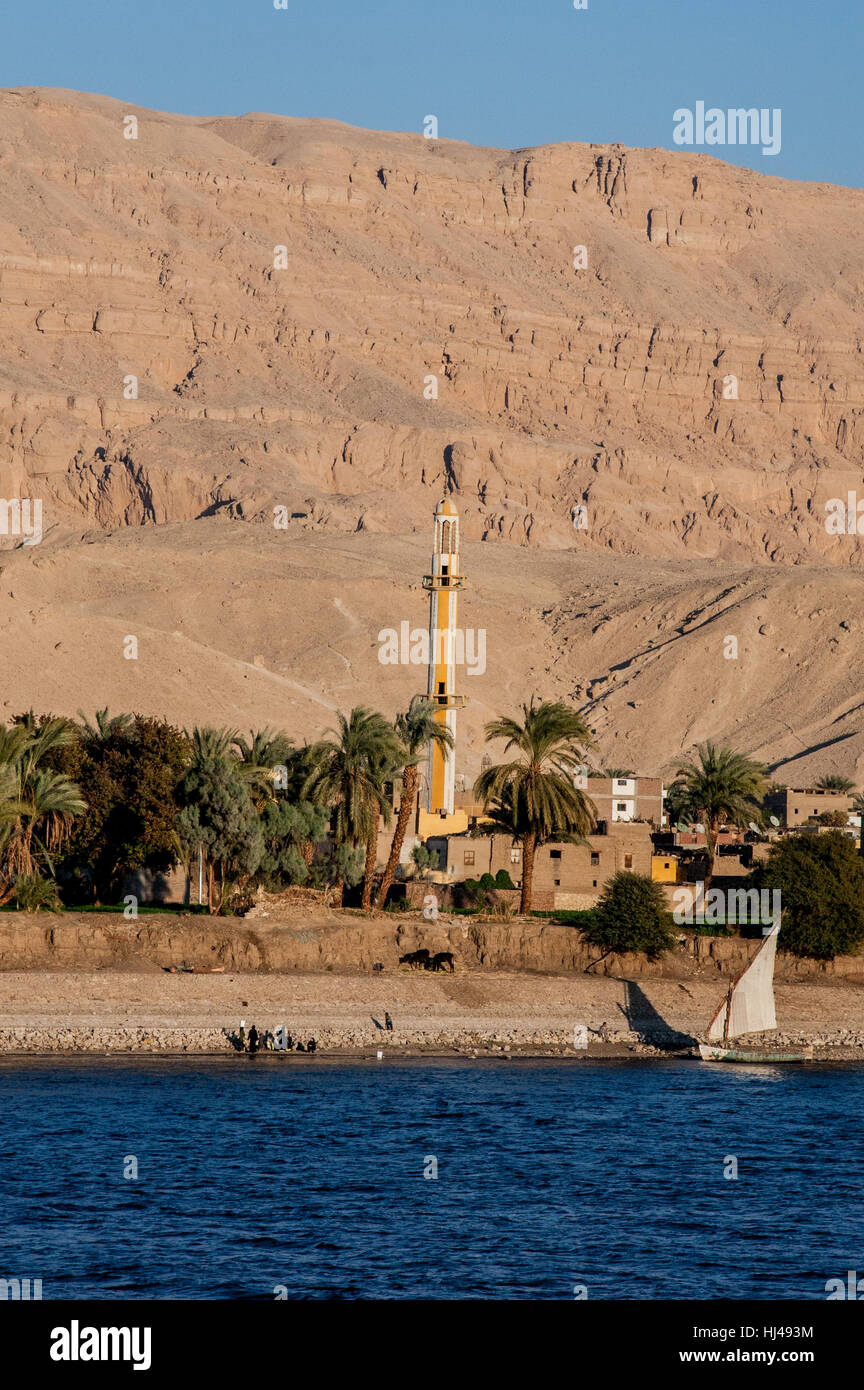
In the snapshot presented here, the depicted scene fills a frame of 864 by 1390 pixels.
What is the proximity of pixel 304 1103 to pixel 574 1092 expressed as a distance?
642 cm

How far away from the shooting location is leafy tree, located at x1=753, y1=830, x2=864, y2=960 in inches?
2183

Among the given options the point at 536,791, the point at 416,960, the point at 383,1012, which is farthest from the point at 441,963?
the point at 536,791

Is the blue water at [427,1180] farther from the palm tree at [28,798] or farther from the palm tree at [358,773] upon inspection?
the palm tree at [358,773]

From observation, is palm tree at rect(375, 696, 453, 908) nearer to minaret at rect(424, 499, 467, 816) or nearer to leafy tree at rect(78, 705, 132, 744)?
leafy tree at rect(78, 705, 132, 744)

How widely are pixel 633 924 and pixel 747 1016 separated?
5337 mm

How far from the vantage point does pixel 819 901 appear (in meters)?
55.7

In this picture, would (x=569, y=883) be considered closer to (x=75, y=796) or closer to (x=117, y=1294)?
(x=75, y=796)

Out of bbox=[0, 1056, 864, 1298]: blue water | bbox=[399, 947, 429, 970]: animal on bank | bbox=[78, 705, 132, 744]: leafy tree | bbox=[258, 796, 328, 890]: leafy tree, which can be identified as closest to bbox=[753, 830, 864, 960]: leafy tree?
bbox=[0, 1056, 864, 1298]: blue water

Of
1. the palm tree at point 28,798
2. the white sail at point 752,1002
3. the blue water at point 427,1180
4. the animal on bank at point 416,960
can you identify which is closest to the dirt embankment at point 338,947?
the animal on bank at point 416,960

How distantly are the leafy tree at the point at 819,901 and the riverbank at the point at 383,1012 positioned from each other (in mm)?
2646

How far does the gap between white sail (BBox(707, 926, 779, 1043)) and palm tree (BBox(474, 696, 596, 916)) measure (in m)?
8.48

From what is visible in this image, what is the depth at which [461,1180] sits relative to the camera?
33844 millimetres

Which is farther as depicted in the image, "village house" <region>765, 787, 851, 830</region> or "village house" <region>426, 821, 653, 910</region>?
"village house" <region>765, 787, 851, 830</region>
